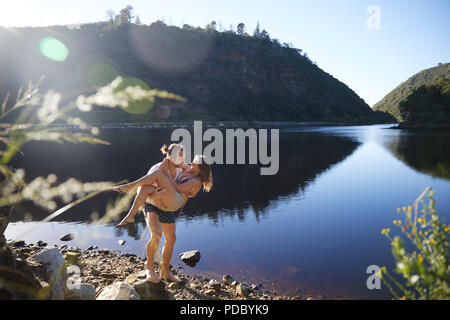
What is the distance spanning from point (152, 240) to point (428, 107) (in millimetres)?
93279

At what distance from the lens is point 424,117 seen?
7806 cm

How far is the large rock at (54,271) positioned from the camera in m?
3.27

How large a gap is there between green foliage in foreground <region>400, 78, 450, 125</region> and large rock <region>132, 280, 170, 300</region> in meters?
90.5

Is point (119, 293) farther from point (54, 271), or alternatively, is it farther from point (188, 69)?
point (188, 69)

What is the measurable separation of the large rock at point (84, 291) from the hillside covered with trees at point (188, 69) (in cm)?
6842

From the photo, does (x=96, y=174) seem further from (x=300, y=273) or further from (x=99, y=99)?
(x=99, y=99)

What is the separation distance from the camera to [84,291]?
12.3 feet

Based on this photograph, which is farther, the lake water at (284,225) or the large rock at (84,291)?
the lake water at (284,225)

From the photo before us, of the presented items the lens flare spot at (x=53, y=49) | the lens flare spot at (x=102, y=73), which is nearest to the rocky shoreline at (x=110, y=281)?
the lens flare spot at (x=102, y=73)

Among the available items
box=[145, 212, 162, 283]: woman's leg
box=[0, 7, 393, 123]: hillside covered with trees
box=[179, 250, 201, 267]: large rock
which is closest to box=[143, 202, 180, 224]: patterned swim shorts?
box=[145, 212, 162, 283]: woman's leg

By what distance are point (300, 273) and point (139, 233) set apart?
15.0 feet

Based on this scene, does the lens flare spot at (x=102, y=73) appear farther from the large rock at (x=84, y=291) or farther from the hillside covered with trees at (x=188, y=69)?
the large rock at (x=84, y=291)

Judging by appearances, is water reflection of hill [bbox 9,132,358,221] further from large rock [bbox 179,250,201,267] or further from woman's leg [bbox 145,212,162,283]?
woman's leg [bbox 145,212,162,283]
